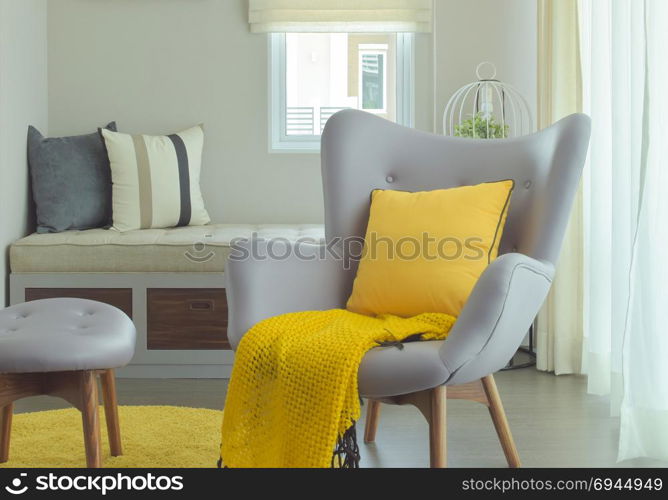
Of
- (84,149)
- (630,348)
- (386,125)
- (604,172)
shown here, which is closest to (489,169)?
(386,125)

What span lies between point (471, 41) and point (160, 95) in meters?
1.58

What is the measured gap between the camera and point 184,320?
3584mm

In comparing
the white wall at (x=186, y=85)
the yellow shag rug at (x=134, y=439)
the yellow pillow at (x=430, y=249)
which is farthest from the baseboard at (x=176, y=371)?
the yellow pillow at (x=430, y=249)

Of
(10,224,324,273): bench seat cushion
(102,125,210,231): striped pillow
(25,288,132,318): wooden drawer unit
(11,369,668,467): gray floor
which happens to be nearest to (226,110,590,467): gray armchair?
(11,369,668,467): gray floor

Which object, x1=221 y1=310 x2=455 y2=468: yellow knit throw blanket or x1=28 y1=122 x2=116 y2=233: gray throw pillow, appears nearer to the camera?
x1=221 y1=310 x2=455 y2=468: yellow knit throw blanket

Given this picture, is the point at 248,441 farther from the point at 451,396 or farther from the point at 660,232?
the point at 660,232

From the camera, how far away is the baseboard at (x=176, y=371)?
3.58 m

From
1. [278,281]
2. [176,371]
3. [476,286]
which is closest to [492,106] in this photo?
[176,371]

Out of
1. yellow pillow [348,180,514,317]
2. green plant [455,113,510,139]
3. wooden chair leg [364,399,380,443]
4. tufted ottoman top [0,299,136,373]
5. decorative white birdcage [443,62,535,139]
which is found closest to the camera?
tufted ottoman top [0,299,136,373]

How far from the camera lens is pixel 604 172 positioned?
11.0ft

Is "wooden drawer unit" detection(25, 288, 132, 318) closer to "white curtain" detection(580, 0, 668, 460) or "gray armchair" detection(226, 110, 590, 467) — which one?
"gray armchair" detection(226, 110, 590, 467)

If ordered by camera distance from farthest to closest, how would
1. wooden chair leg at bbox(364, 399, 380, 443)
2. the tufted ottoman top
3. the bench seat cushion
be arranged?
1. the bench seat cushion
2. wooden chair leg at bbox(364, 399, 380, 443)
3. the tufted ottoman top

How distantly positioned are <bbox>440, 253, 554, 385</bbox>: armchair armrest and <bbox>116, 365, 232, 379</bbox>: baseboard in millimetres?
1775

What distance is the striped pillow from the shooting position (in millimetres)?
3875
